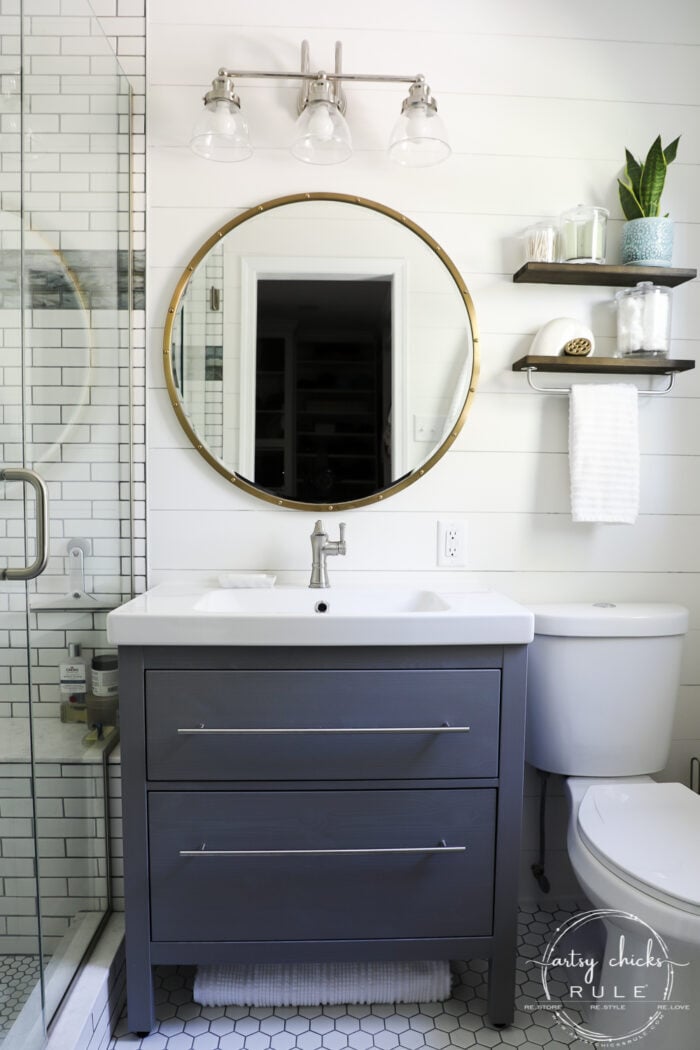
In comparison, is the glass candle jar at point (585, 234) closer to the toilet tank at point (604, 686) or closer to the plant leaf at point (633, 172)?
the plant leaf at point (633, 172)

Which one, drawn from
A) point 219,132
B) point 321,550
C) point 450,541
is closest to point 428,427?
point 450,541

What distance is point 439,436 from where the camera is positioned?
1.93 metres

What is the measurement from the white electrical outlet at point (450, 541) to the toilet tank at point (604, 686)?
0.27m

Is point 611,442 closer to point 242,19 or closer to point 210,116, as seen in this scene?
point 210,116

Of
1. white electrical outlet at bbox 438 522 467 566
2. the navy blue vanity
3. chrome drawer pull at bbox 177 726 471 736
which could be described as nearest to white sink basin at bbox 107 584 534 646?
the navy blue vanity

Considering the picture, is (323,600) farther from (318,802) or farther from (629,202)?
(629,202)

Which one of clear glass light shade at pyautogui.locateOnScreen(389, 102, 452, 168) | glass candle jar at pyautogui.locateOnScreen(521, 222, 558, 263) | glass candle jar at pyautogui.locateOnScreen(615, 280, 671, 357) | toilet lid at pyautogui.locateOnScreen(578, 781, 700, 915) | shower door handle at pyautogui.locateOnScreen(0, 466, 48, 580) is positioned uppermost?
clear glass light shade at pyautogui.locateOnScreen(389, 102, 452, 168)

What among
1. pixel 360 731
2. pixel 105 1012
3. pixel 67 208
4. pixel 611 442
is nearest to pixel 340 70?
pixel 67 208

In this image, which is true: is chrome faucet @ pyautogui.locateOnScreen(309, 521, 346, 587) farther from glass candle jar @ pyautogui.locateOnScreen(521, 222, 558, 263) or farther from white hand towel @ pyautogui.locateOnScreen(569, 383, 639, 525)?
glass candle jar @ pyautogui.locateOnScreen(521, 222, 558, 263)

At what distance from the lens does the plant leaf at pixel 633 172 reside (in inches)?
74.6

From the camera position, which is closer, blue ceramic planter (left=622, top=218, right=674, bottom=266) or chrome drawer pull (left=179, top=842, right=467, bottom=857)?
chrome drawer pull (left=179, top=842, right=467, bottom=857)

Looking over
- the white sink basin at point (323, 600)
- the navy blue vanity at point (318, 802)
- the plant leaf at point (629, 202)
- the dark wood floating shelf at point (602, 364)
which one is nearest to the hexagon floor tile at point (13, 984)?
the navy blue vanity at point (318, 802)

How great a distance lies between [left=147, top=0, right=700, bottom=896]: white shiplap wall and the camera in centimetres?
188

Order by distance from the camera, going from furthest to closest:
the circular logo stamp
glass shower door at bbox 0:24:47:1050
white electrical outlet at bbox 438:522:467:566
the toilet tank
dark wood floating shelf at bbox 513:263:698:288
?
white electrical outlet at bbox 438:522:467:566 → dark wood floating shelf at bbox 513:263:698:288 → the toilet tank → the circular logo stamp → glass shower door at bbox 0:24:47:1050
